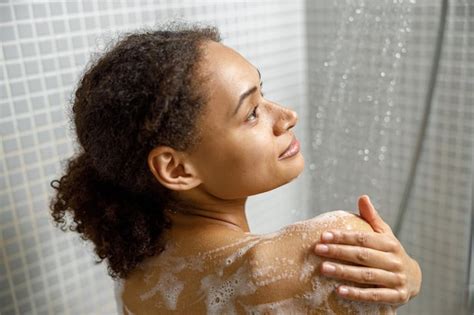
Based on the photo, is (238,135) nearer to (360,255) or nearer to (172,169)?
(172,169)

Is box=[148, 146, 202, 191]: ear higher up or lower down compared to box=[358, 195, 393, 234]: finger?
higher up

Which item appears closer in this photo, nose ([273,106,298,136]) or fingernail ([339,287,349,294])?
fingernail ([339,287,349,294])

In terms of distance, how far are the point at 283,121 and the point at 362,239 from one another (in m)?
0.23

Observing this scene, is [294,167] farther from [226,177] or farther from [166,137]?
[166,137]

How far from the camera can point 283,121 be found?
0.85 meters

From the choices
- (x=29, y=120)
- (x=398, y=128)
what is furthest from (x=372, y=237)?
(x=398, y=128)

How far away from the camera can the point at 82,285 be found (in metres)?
1.15

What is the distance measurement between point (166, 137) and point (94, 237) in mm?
253

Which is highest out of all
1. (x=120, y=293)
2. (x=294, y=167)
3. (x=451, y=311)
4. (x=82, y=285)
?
(x=294, y=167)

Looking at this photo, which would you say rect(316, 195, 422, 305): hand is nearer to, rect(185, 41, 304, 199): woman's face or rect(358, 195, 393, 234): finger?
rect(358, 195, 393, 234): finger

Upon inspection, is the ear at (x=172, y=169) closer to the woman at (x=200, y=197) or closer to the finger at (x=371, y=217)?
the woman at (x=200, y=197)

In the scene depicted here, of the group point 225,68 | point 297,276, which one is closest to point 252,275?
point 297,276

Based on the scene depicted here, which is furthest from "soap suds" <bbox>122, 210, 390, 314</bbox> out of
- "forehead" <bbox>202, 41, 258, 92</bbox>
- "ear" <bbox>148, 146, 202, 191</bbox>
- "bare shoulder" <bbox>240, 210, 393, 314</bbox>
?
"forehead" <bbox>202, 41, 258, 92</bbox>

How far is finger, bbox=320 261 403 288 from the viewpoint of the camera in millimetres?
703
